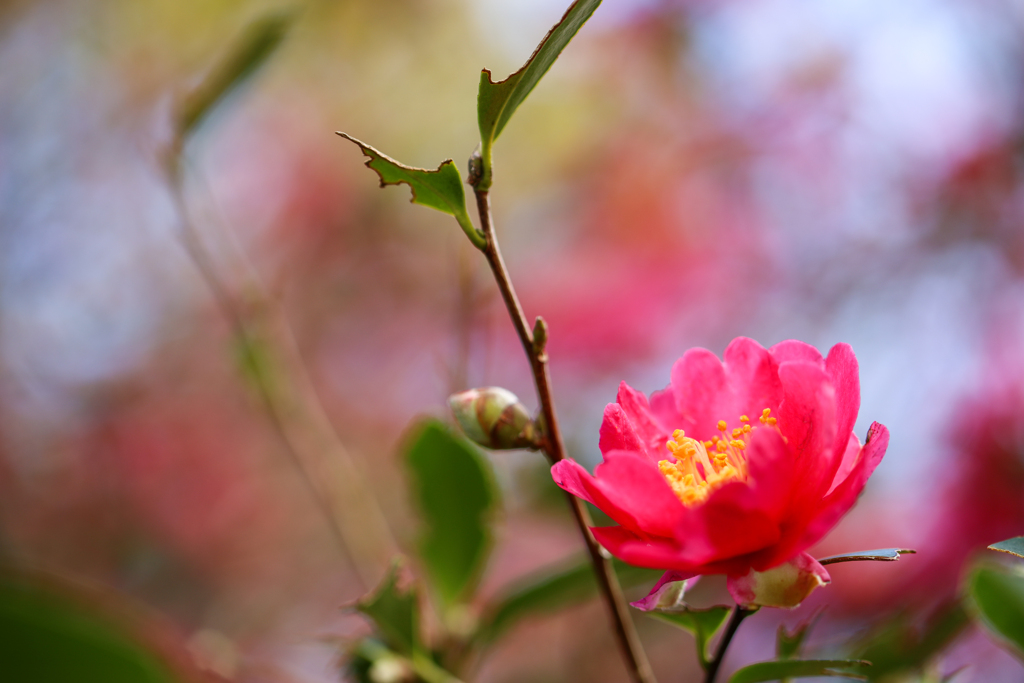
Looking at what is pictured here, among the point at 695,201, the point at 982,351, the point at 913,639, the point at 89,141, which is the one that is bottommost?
the point at 913,639

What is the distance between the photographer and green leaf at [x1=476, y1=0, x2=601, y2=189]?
0.39 m

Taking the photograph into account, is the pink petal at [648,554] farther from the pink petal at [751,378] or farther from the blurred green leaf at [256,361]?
the blurred green leaf at [256,361]

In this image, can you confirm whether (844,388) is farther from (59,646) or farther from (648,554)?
(59,646)

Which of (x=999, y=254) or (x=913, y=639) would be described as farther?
(x=999, y=254)

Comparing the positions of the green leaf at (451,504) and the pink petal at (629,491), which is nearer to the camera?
the pink petal at (629,491)

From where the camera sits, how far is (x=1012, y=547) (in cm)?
39

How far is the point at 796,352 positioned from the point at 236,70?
0.68 m

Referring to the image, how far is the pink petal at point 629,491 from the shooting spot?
0.38 m

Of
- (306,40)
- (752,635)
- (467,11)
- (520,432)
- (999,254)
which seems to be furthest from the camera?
(467,11)

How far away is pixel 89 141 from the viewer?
2.09 metres

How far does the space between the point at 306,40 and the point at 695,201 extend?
4.76 feet

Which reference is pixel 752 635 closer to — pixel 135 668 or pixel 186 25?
pixel 135 668

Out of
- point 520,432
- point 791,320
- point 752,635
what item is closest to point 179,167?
point 520,432

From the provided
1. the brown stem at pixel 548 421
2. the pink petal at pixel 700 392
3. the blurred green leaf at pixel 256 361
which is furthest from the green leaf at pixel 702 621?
the blurred green leaf at pixel 256 361
